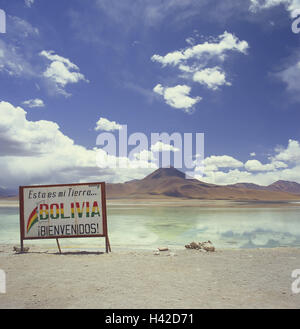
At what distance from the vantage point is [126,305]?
5402 millimetres

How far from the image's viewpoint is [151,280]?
Result: 7.07 m

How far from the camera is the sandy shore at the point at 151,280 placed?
563cm

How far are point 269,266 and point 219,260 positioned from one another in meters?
1.59

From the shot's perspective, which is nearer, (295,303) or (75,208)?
(295,303)

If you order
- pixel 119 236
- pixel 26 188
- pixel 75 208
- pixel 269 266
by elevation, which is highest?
pixel 26 188

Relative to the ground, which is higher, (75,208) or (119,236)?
(75,208)

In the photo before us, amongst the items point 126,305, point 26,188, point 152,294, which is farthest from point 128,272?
point 26,188

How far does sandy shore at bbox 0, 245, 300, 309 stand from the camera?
18.5ft
